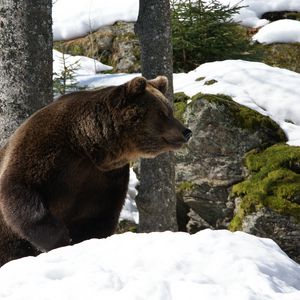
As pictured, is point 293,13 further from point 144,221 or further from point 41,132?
point 41,132

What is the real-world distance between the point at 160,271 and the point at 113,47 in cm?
1049

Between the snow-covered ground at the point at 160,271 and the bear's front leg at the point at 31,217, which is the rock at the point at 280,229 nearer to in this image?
the bear's front leg at the point at 31,217

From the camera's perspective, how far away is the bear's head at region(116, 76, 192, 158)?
4.48 metres

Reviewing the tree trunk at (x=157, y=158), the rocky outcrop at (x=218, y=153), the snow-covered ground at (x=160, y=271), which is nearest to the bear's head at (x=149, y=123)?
the snow-covered ground at (x=160, y=271)

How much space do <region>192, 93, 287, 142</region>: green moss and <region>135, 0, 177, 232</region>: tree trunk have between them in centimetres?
78

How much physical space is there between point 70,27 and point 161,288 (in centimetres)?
1214

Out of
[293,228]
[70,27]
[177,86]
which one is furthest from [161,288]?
[70,27]

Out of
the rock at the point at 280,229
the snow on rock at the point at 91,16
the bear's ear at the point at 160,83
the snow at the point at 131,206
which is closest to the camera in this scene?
the bear's ear at the point at 160,83

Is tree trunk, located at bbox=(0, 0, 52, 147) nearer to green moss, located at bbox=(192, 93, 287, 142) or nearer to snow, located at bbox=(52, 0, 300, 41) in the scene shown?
green moss, located at bbox=(192, 93, 287, 142)

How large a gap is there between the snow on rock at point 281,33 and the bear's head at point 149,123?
7.90m

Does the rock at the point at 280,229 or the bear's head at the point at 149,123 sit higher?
the bear's head at the point at 149,123

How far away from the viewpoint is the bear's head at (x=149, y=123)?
176 inches

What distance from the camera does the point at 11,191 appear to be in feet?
13.5

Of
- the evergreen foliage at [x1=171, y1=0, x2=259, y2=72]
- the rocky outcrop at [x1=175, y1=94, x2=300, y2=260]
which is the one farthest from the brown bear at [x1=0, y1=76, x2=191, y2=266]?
the evergreen foliage at [x1=171, y1=0, x2=259, y2=72]
